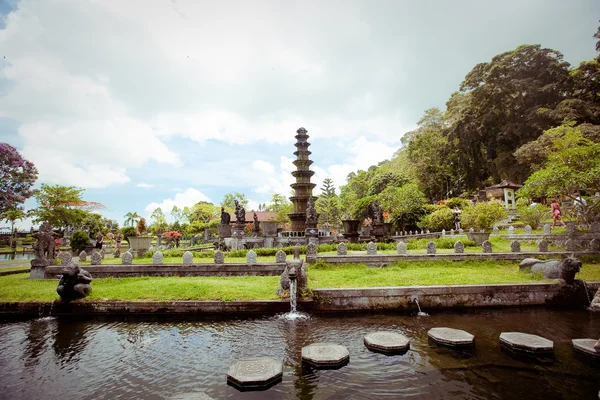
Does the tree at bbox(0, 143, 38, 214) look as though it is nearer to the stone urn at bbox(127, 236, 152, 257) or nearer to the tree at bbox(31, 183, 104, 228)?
the tree at bbox(31, 183, 104, 228)

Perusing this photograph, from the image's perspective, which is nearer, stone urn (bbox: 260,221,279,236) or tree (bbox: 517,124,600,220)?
tree (bbox: 517,124,600,220)

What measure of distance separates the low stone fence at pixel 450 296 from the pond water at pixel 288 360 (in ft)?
1.75

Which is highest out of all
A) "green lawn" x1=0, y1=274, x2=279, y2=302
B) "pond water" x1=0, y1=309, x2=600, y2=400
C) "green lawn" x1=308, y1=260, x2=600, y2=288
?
"green lawn" x1=308, y1=260, x2=600, y2=288

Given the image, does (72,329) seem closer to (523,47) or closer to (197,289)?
(197,289)

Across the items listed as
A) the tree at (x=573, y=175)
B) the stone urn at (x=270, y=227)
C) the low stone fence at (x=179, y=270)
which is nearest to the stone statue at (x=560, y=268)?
the tree at (x=573, y=175)

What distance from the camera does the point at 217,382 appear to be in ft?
16.9

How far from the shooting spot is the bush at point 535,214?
2080 centimetres

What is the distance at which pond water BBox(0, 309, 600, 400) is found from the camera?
485 centimetres

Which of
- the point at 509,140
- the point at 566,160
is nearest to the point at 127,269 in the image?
the point at 566,160

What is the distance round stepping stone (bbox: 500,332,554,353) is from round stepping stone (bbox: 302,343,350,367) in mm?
3597

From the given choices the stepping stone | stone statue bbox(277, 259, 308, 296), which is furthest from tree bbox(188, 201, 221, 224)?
the stepping stone

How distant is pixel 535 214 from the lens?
21078 mm

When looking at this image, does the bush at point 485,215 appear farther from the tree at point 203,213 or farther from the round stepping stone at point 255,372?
the tree at point 203,213

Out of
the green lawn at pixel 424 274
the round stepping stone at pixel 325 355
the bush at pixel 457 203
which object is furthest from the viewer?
the bush at pixel 457 203
